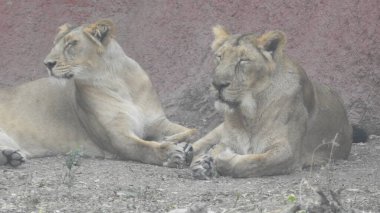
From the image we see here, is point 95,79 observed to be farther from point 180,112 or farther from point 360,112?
point 360,112

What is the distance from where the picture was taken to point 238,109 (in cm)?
698

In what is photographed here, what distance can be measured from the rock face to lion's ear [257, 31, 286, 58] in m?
1.47

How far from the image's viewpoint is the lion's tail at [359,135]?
26.6 ft

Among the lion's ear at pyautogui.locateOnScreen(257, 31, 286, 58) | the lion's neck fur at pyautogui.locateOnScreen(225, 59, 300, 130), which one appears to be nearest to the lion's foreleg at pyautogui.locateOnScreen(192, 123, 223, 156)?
the lion's neck fur at pyautogui.locateOnScreen(225, 59, 300, 130)

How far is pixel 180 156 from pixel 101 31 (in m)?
1.18

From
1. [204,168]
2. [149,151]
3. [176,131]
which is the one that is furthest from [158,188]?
[176,131]

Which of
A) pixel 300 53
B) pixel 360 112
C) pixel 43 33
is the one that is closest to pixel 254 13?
pixel 300 53

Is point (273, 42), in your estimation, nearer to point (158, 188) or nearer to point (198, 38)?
point (158, 188)

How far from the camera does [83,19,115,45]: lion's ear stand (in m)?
7.88

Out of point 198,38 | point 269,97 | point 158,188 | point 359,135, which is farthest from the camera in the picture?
point 198,38

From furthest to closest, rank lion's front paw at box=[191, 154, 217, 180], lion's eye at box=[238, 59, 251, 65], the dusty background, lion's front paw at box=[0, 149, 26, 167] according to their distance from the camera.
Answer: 1. lion's front paw at box=[0, 149, 26, 167]
2. lion's eye at box=[238, 59, 251, 65]
3. lion's front paw at box=[191, 154, 217, 180]
4. the dusty background

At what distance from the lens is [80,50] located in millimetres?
7801

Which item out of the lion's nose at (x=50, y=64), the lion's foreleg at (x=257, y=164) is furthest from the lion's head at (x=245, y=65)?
the lion's nose at (x=50, y=64)

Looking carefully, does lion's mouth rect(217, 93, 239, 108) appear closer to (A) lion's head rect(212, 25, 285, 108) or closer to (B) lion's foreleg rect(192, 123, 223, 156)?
(A) lion's head rect(212, 25, 285, 108)
